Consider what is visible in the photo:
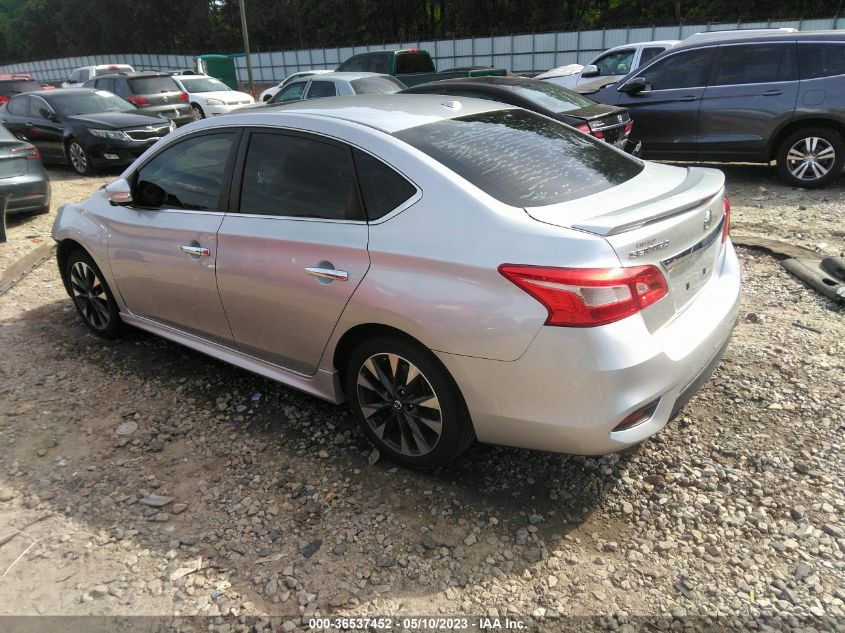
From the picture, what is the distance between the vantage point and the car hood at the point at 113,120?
11.3 meters

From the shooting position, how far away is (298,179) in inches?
128

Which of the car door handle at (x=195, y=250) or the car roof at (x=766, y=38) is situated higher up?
the car roof at (x=766, y=38)

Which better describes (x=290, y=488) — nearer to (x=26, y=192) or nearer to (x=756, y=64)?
(x=26, y=192)

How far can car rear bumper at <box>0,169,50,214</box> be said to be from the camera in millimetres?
7859

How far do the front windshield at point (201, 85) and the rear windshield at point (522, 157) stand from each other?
15.9 meters

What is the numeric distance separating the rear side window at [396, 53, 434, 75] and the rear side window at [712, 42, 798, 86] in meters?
9.67

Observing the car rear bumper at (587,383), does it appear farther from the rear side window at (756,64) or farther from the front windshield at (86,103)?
the front windshield at (86,103)

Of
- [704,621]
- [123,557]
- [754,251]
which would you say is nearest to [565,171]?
[704,621]

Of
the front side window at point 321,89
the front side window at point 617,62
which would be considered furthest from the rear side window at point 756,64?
the front side window at point 321,89

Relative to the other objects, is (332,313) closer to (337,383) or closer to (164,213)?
(337,383)

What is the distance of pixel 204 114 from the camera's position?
1677 centimetres

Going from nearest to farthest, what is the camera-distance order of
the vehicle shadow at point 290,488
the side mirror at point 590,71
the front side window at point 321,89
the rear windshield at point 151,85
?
the vehicle shadow at point 290,488 < the side mirror at point 590,71 < the front side window at point 321,89 < the rear windshield at point 151,85

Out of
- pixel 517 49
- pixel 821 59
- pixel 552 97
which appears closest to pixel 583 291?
pixel 552 97

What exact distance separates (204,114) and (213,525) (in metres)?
15.9
